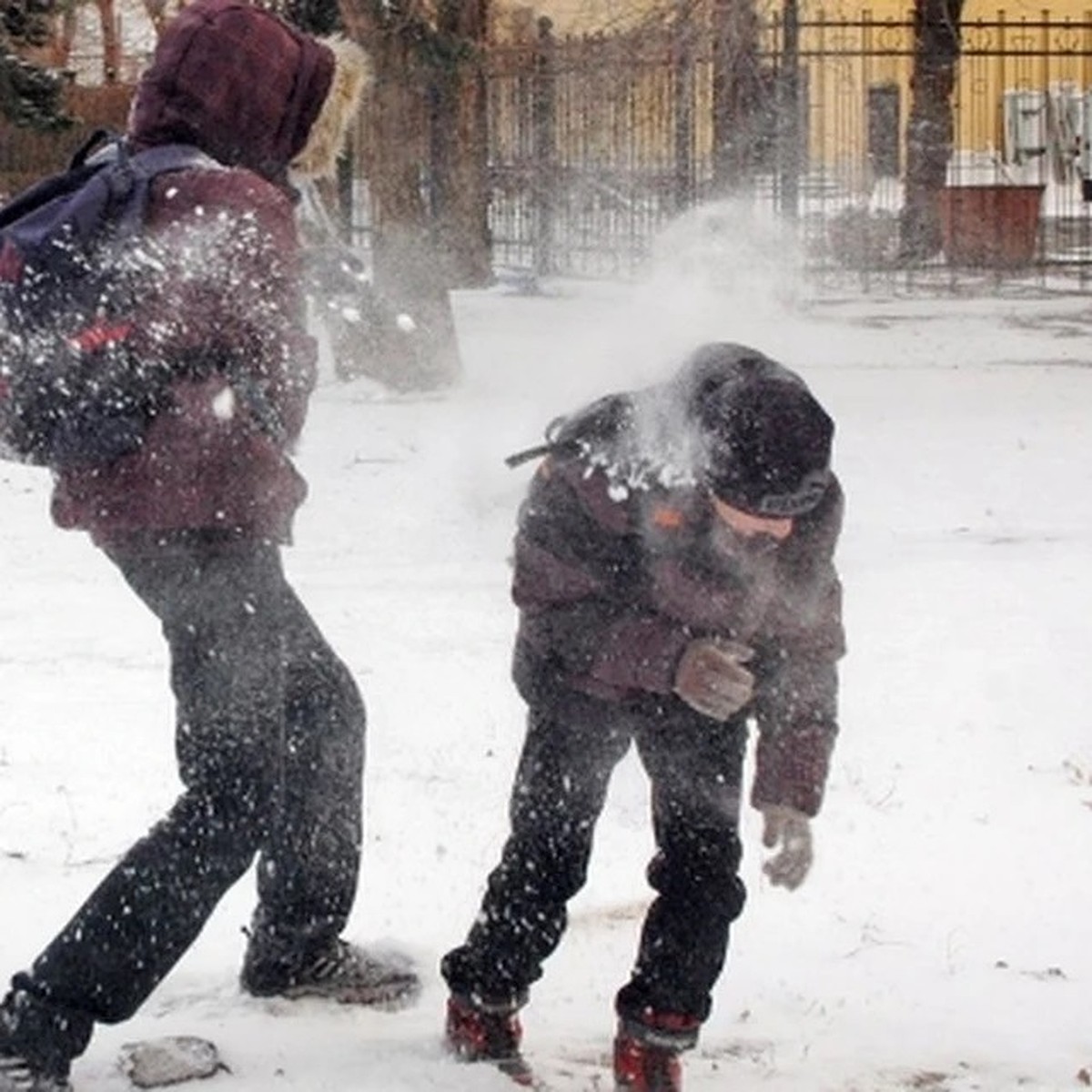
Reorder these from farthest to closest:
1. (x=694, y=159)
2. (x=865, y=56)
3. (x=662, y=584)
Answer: (x=865, y=56), (x=694, y=159), (x=662, y=584)

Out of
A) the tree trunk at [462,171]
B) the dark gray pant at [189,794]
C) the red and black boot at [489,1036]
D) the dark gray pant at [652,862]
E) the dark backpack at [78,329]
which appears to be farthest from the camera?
the tree trunk at [462,171]

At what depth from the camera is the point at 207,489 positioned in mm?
3625

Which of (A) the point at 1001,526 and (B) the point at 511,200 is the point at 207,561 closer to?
(A) the point at 1001,526

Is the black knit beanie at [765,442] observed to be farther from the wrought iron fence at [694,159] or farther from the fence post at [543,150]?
the fence post at [543,150]

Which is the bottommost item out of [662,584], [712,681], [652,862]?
[652,862]

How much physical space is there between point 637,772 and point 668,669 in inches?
104

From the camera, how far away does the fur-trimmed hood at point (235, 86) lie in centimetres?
367

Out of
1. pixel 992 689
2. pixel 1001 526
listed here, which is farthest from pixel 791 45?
pixel 992 689

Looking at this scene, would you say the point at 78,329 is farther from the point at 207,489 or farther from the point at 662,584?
the point at 662,584

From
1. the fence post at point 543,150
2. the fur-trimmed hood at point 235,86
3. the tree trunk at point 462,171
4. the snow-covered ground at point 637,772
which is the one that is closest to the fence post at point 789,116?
the fence post at point 543,150

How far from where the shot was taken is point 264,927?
4.23 meters

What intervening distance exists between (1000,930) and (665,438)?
1.75 m

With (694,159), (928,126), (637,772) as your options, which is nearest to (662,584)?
(637,772)

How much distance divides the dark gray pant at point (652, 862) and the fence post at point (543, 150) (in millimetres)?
16807
